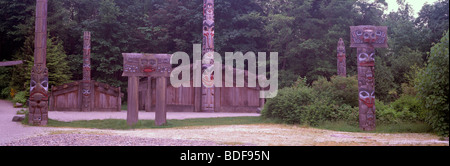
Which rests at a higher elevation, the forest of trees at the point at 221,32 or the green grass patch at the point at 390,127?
the forest of trees at the point at 221,32

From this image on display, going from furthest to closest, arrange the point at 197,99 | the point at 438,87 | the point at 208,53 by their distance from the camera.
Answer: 1. the point at 197,99
2. the point at 208,53
3. the point at 438,87

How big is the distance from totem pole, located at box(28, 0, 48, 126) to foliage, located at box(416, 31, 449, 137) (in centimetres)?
1268

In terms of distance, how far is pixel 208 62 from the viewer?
888 inches

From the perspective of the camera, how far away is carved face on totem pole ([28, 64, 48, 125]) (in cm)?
1392

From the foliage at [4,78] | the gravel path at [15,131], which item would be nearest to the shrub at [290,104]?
the gravel path at [15,131]

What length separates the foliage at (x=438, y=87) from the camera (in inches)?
365

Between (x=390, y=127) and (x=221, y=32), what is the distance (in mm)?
21048

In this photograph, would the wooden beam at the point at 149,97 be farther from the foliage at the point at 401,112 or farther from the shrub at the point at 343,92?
the foliage at the point at 401,112

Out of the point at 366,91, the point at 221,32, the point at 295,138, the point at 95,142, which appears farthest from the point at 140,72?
the point at 221,32

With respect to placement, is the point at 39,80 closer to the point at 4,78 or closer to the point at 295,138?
the point at 295,138

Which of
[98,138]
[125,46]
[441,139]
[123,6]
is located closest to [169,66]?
[98,138]

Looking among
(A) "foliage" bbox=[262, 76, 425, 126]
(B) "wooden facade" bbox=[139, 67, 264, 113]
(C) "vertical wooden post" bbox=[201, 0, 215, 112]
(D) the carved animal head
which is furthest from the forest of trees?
(D) the carved animal head

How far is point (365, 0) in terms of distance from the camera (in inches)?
1192

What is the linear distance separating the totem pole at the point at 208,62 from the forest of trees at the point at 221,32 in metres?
7.07
